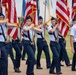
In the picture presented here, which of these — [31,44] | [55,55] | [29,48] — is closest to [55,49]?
[55,55]

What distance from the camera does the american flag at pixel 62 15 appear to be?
1517 centimetres

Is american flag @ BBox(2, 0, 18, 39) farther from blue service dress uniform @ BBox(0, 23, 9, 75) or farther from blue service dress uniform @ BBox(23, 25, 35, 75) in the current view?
blue service dress uniform @ BBox(0, 23, 9, 75)

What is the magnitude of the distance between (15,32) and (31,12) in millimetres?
1090

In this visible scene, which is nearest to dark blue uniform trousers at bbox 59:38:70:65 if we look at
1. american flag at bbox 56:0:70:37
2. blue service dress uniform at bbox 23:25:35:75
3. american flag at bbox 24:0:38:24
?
american flag at bbox 56:0:70:37

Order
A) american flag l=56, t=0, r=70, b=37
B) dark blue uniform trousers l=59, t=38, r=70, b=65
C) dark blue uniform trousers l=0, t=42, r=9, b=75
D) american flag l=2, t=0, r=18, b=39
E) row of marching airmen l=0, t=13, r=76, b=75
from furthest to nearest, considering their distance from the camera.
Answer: dark blue uniform trousers l=59, t=38, r=70, b=65
american flag l=56, t=0, r=70, b=37
american flag l=2, t=0, r=18, b=39
row of marching airmen l=0, t=13, r=76, b=75
dark blue uniform trousers l=0, t=42, r=9, b=75

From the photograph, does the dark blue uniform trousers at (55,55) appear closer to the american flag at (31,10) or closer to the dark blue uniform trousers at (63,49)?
the american flag at (31,10)

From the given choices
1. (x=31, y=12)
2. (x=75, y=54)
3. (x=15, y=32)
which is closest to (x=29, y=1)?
(x=31, y=12)

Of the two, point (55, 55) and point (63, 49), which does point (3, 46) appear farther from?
point (63, 49)

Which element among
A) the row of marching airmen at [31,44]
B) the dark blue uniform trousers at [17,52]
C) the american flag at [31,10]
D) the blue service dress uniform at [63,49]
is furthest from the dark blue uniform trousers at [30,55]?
the blue service dress uniform at [63,49]

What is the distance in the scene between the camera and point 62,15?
15.1m

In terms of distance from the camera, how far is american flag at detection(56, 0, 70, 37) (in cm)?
1517

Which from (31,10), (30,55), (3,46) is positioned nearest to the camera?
(3,46)

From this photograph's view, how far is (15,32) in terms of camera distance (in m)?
14.1

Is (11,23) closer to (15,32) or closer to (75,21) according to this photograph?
(15,32)
